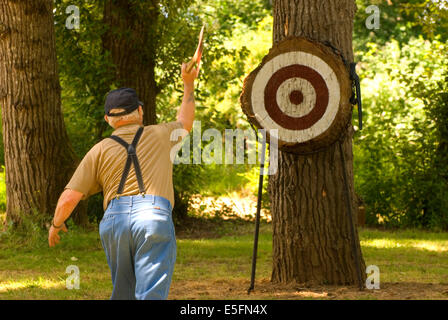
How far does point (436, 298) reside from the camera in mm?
6562

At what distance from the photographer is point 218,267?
30.3 ft

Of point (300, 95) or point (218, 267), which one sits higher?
point (300, 95)

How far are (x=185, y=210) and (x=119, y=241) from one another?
9739 millimetres

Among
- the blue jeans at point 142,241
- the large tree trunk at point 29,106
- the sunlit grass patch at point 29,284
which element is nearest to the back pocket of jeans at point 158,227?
the blue jeans at point 142,241

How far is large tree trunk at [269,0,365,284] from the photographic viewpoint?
711cm

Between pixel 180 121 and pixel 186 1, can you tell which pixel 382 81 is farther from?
pixel 180 121

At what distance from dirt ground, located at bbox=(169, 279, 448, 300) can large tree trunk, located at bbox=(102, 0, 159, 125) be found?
5807 mm

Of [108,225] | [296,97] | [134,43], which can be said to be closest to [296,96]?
[296,97]

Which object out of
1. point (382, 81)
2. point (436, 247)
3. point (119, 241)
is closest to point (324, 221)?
point (119, 241)

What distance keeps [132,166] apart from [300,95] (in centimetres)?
256

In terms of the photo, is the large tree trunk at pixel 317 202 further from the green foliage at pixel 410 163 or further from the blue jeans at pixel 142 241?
the green foliage at pixel 410 163

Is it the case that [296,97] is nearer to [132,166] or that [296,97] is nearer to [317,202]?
[317,202]

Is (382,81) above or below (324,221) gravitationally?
above

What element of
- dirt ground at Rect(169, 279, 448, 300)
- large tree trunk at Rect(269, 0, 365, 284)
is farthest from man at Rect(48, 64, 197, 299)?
large tree trunk at Rect(269, 0, 365, 284)
